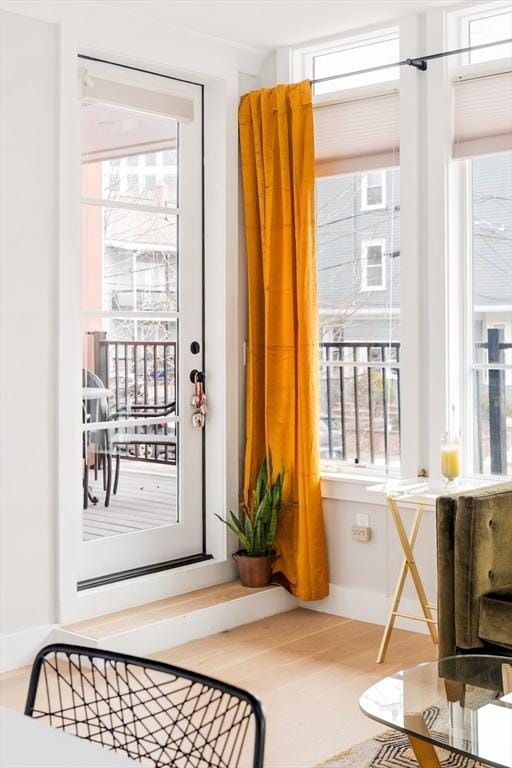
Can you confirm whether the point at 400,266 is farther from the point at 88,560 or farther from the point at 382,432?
the point at 88,560

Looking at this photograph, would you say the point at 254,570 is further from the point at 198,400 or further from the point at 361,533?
the point at 198,400

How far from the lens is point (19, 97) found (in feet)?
12.0

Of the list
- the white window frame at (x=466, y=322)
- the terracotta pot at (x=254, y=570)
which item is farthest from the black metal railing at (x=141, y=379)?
the white window frame at (x=466, y=322)

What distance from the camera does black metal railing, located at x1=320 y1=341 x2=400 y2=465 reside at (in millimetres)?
4277

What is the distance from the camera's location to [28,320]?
3695 millimetres

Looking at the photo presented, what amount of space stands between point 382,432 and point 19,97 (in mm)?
2152

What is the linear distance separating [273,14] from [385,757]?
9.94 feet

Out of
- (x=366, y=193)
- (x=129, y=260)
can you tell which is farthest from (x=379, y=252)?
(x=129, y=260)

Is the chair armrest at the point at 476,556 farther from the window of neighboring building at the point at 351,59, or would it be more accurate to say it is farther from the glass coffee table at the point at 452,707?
the window of neighboring building at the point at 351,59

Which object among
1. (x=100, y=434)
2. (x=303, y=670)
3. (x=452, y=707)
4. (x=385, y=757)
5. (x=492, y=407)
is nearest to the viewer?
(x=452, y=707)

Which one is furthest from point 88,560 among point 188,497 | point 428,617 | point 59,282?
point 428,617

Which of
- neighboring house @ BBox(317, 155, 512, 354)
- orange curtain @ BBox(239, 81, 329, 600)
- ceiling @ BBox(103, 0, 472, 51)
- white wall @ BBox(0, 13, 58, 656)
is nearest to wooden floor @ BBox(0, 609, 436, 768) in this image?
orange curtain @ BBox(239, 81, 329, 600)

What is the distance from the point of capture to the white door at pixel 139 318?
161 inches

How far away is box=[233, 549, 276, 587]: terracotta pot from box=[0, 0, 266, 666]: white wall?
58 cm
